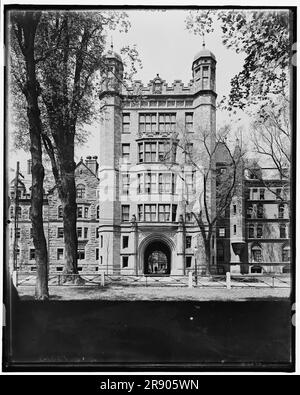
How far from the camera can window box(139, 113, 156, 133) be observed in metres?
4.45

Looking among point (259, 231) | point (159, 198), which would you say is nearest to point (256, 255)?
point (259, 231)

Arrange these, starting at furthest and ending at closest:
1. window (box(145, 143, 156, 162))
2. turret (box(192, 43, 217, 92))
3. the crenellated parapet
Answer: window (box(145, 143, 156, 162)) < the crenellated parapet < turret (box(192, 43, 217, 92))

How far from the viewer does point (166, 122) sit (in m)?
4.48

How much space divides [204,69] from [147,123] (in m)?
0.89

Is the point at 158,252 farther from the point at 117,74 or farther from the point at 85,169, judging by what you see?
the point at 117,74

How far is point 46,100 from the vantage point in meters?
4.32

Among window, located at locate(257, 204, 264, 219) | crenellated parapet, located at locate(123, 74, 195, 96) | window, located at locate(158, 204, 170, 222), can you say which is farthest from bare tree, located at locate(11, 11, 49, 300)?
window, located at locate(257, 204, 264, 219)

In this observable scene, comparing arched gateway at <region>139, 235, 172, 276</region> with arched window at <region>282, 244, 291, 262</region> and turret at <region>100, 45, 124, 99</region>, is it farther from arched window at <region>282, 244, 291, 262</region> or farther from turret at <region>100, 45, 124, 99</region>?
turret at <region>100, 45, 124, 99</region>

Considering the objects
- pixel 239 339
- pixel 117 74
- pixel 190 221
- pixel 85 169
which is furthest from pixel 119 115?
pixel 239 339

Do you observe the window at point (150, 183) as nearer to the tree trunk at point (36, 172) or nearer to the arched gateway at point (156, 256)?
the arched gateway at point (156, 256)

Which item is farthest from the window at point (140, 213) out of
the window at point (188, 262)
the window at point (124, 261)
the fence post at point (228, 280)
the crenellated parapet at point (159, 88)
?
the crenellated parapet at point (159, 88)

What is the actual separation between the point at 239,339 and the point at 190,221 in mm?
1427

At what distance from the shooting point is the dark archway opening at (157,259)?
4.39 metres

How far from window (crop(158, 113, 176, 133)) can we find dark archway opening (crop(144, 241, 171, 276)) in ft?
4.47
